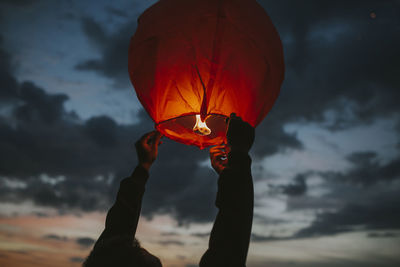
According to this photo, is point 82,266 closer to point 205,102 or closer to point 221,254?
point 221,254

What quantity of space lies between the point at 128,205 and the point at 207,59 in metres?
1.33

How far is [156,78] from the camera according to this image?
2.56 m

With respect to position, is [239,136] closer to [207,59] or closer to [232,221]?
[232,221]

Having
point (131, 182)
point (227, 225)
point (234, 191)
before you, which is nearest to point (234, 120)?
point (234, 191)

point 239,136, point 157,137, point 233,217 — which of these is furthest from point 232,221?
point 157,137

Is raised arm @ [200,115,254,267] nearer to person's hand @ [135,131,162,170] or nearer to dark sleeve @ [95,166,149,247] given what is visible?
dark sleeve @ [95,166,149,247]

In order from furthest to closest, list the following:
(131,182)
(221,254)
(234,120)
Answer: (131,182), (234,120), (221,254)

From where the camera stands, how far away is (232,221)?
1.47 metres

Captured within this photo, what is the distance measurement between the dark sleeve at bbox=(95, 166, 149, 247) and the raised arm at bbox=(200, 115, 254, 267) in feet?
2.85

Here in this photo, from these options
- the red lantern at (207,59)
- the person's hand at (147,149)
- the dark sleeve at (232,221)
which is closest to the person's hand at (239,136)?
the dark sleeve at (232,221)

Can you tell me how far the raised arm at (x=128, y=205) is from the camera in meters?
2.16

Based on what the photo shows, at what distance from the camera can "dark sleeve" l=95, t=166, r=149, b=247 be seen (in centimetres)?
216

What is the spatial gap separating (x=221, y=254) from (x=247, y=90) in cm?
149

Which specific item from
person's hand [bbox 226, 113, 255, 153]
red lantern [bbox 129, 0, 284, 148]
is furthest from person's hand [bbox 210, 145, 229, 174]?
person's hand [bbox 226, 113, 255, 153]
